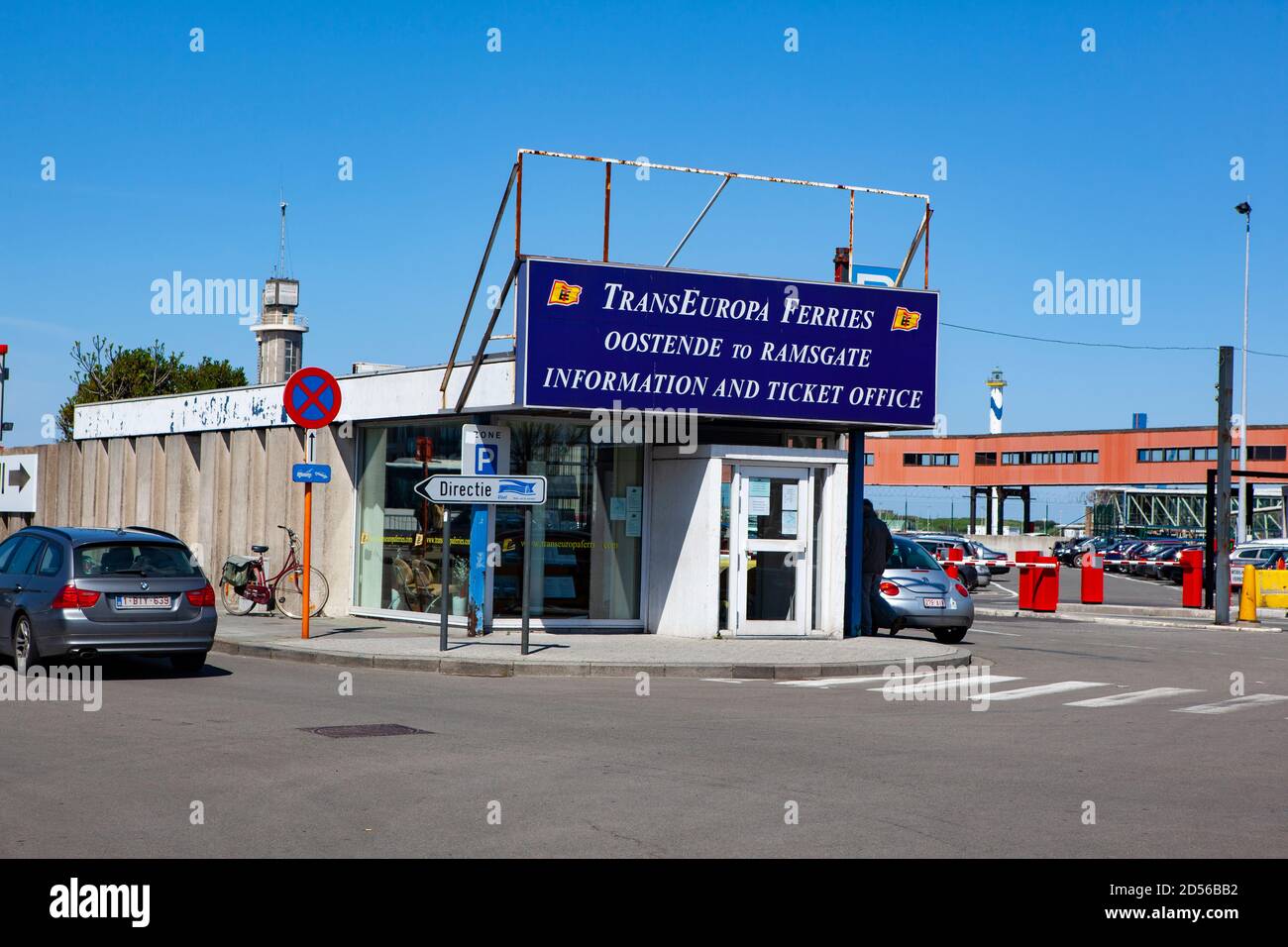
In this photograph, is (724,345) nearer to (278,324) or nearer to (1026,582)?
(1026,582)

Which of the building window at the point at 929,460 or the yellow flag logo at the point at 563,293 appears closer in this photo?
the yellow flag logo at the point at 563,293

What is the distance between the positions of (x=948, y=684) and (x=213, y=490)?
1535 cm

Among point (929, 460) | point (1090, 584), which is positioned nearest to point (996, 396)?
point (929, 460)

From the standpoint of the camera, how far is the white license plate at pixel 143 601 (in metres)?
14.5

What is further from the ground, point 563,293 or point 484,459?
point 563,293

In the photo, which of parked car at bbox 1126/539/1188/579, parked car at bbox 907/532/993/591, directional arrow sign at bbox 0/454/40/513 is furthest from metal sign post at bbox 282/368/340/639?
parked car at bbox 1126/539/1188/579

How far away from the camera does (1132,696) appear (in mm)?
15570

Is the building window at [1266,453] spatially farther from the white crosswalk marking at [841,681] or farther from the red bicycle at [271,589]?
the white crosswalk marking at [841,681]

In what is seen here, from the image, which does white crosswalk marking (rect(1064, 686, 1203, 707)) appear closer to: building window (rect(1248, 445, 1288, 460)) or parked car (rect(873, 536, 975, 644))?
parked car (rect(873, 536, 975, 644))

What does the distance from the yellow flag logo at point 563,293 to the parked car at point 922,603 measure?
6.69m

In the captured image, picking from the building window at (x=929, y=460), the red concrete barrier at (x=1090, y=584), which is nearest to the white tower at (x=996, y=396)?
the building window at (x=929, y=460)

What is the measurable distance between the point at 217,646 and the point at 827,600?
850cm

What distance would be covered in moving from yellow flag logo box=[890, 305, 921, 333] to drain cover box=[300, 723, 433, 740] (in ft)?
38.1
